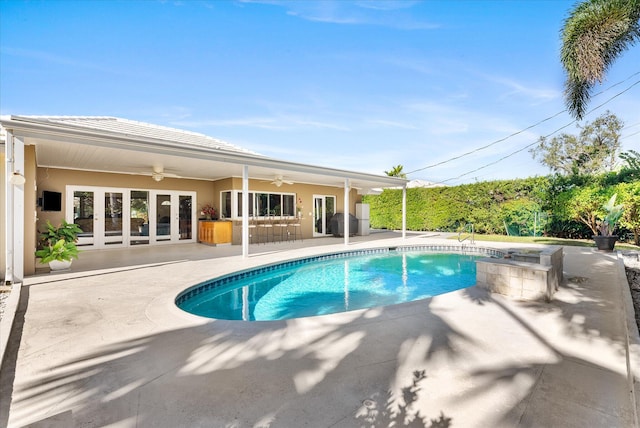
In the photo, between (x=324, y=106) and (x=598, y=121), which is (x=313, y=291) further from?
(x=598, y=121)

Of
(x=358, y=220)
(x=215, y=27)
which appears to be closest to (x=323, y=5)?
(x=215, y=27)

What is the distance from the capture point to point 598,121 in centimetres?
2492

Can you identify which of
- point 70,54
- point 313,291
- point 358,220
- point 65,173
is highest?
point 70,54

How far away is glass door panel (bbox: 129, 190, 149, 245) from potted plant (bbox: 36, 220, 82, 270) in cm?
435

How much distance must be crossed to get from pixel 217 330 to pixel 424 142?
2377 centimetres

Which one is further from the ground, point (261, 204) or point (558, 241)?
point (261, 204)

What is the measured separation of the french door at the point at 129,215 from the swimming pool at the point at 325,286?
6506mm

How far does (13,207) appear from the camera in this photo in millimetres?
5672

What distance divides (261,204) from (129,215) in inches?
198

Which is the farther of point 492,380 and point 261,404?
point 492,380

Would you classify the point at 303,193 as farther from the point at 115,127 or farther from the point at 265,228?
the point at 115,127

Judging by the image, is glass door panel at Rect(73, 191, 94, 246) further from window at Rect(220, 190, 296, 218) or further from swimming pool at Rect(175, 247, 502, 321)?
swimming pool at Rect(175, 247, 502, 321)

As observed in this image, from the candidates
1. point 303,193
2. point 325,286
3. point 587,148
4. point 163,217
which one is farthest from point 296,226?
point 587,148

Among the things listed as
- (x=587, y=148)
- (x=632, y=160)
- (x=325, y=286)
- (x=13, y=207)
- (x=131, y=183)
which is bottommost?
(x=325, y=286)
